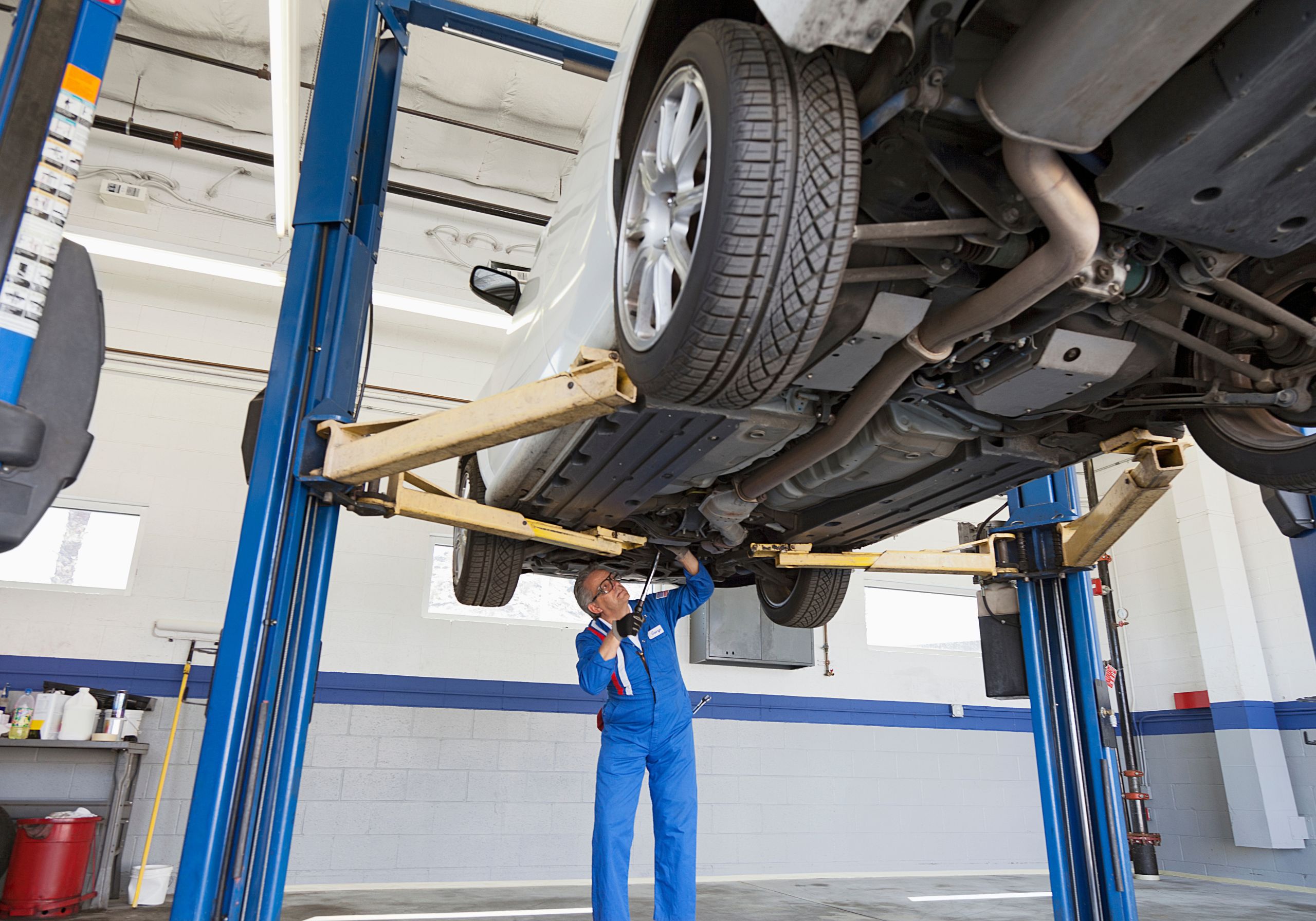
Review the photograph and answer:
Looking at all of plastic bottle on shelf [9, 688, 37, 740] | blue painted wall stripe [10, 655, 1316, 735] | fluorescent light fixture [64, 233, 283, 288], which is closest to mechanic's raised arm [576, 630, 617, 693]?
blue painted wall stripe [10, 655, 1316, 735]

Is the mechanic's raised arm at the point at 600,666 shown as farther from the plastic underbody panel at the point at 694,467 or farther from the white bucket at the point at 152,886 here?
the white bucket at the point at 152,886

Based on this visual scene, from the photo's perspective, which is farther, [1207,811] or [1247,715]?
[1207,811]

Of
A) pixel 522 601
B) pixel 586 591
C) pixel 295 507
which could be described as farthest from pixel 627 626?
pixel 522 601

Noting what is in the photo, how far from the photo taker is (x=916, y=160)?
5.91 ft


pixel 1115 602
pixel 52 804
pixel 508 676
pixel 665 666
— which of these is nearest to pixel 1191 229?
pixel 665 666

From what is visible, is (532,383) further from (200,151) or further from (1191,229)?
(200,151)

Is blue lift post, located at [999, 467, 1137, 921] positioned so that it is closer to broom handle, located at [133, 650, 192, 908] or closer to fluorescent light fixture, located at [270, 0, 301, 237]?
fluorescent light fixture, located at [270, 0, 301, 237]

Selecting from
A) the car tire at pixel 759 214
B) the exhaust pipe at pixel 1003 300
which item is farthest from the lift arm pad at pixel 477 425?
the exhaust pipe at pixel 1003 300

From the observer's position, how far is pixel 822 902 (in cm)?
529

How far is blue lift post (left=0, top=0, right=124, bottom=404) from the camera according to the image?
3.76 feet

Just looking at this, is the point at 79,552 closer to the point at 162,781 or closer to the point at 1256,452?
the point at 162,781

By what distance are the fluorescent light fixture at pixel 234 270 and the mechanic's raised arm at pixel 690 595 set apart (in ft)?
7.31

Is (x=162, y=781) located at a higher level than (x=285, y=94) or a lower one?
lower

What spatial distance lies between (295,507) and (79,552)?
3982mm
